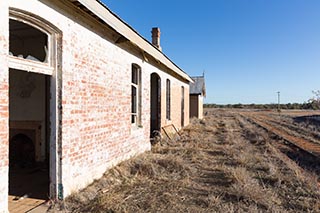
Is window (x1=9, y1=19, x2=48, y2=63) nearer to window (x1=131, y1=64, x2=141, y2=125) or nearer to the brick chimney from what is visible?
window (x1=131, y1=64, x2=141, y2=125)

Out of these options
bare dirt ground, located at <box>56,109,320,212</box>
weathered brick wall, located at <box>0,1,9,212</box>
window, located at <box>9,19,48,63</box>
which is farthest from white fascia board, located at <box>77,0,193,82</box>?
bare dirt ground, located at <box>56,109,320,212</box>

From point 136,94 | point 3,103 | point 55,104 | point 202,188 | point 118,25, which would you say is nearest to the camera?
point 3,103

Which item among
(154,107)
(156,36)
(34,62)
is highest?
(156,36)

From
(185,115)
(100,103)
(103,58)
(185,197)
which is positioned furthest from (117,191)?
(185,115)

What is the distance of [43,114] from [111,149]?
247cm

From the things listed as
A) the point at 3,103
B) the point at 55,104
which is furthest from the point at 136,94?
the point at 3,103

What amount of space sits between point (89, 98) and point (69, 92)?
2.55 ft

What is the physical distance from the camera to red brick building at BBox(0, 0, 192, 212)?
409 centimetres

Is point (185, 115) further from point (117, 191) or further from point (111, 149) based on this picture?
point (117, 191)

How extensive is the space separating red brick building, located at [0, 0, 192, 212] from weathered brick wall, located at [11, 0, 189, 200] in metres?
0.02

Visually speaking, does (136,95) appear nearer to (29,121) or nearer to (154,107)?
(29,121)

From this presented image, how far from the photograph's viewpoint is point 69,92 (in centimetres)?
493

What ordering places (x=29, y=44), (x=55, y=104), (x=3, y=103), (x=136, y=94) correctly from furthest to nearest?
(x=136, y=94) → (x=29, y=44) → (x=55, y=104) → (x=3, y=103)

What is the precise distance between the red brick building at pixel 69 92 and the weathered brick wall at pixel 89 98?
0.02 meters
